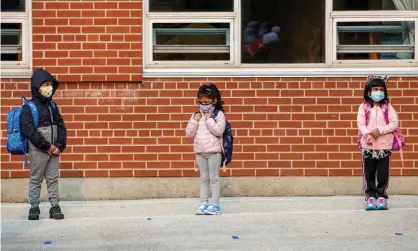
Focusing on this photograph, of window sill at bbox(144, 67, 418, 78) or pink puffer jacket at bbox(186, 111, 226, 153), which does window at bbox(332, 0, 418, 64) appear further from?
pink puffer jacket at bbox(186, 111, 226, 153)

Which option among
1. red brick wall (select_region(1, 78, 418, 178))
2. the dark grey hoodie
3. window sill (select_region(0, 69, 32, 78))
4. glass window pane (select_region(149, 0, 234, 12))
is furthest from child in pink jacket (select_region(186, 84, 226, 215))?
window sill (select_region(0, 69, 32, 78))

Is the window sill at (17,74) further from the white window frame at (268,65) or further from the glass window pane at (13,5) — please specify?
the white window frame at (268,65)

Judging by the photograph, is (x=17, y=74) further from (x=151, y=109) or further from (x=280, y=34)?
Answer: (x=280, y=34)

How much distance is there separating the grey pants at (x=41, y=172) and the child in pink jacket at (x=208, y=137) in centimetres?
141

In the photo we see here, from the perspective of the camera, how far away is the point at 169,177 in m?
10.8

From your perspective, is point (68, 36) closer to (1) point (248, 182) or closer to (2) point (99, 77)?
(2) point (99, 77)

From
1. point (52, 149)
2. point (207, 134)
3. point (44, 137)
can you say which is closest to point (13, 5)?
point (44, 137)

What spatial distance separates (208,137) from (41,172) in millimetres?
1722

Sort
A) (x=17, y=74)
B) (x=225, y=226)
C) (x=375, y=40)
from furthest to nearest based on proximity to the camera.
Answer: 1. (x=375, y=40)
2. (x=17, y=74)
3. (x=225, y=226)

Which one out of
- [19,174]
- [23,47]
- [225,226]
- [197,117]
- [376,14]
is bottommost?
[225,226]

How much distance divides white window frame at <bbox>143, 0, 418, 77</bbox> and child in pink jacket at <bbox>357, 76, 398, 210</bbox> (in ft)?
3.47

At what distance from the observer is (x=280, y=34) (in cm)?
1093

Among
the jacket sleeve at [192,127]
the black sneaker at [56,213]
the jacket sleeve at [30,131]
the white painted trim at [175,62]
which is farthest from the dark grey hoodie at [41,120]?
the white painted trim at [175,62]

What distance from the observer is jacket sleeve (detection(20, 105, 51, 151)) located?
9.20 meters
